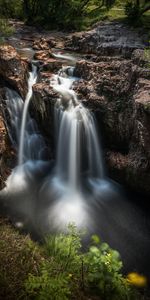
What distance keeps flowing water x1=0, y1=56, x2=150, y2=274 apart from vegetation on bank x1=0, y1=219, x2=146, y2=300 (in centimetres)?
298

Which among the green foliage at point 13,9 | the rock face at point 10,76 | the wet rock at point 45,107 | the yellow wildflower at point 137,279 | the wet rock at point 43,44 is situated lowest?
the yellow wildflower at point 137,279

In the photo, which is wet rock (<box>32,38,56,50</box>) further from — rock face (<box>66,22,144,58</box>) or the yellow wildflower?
the yellow wildflower

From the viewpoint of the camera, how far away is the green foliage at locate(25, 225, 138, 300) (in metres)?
4.04

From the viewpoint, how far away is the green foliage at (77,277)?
13.2ft

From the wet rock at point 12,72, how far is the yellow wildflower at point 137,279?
8317mm

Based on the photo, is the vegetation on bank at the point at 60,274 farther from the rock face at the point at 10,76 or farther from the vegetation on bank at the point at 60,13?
the vegetation on bank at the point at 60,13

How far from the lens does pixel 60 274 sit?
178 inches

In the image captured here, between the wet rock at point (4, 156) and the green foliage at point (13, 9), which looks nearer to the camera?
the wet rock at point (4, 156)

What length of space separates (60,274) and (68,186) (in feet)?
20.8

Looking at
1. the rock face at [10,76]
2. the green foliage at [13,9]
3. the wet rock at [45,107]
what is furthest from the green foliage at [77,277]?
the green foliage at [13,9]

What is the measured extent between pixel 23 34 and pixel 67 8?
18.1 ft

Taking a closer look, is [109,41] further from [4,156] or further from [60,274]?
[60,274]

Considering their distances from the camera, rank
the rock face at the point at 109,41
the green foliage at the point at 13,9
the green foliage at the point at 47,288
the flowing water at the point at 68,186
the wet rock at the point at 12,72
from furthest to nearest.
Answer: the green foliage at the point at 13,9 → the rock face at the point at 109,41 → the wet rock at the point at 12,72 → the flowing water at the point at 68,186 → the green foliage at the point at 47,288

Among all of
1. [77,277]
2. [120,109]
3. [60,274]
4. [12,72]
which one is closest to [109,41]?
[12,72]
